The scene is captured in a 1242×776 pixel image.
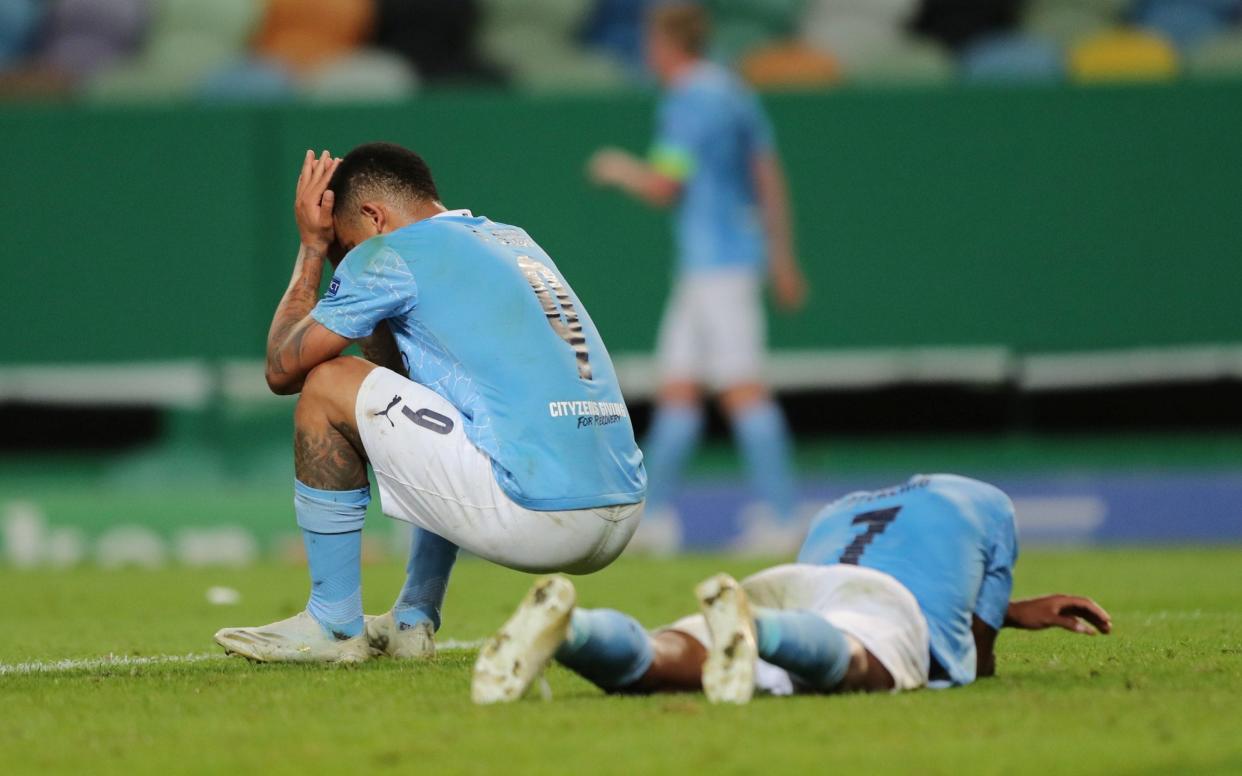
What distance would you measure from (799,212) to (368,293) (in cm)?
695

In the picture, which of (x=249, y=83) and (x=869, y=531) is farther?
(x=249, y=83)

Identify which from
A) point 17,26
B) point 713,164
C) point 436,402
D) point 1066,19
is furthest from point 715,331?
point 436,402

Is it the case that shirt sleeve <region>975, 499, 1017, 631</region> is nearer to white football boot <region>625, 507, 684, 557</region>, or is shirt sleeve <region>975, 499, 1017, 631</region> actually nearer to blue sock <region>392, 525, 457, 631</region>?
blue sock <region>392, 525, 457, 631</region>

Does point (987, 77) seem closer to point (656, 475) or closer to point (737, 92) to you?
point (737, 92)

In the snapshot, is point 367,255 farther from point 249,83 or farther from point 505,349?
point 249,83

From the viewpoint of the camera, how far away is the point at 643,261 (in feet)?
36.6

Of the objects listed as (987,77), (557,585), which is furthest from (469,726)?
(987,77)

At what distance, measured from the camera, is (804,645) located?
3.64 meters

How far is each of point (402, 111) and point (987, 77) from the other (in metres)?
3.44

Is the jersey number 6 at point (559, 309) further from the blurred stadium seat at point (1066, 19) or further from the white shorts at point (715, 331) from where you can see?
the blurred stadium seat at point (1066, 19)

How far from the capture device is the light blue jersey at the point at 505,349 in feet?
14.6

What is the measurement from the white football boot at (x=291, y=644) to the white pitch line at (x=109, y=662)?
34cm

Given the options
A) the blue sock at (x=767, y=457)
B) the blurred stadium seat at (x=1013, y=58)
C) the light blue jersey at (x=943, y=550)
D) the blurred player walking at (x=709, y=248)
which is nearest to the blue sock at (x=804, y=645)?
the light blue jersey at (x=943, y=550)

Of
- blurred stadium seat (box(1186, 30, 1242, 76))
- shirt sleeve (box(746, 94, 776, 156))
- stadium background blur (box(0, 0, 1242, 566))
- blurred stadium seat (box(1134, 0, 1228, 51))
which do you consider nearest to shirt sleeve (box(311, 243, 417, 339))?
shirt sleeve (box(746, 94, 776, 156))
